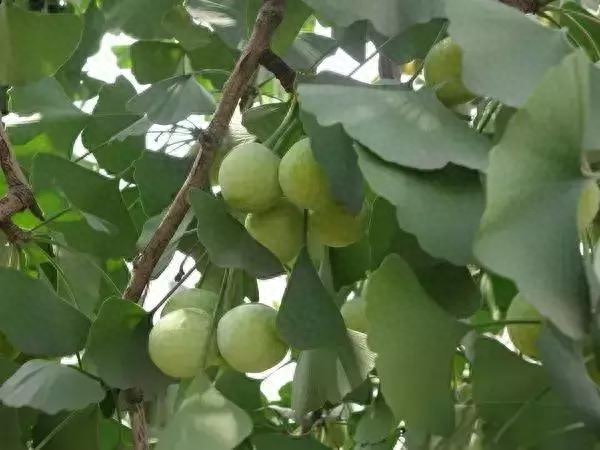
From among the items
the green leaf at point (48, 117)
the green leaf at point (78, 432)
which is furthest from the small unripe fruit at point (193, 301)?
the green leaf at point (48, 117)

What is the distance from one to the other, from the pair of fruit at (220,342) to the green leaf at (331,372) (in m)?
0.05

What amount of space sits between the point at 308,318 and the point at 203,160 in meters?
0.19

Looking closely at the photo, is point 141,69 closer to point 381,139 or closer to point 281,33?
point 281,33

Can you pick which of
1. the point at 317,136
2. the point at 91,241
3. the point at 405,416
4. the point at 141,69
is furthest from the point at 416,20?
the point at 141,69

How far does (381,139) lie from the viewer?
530 mm

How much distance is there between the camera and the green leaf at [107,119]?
3.50ft

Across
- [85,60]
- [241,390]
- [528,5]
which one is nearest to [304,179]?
[528,5]

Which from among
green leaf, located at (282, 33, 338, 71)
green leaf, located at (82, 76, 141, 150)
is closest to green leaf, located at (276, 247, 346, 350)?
green leaf, located at (282, 33, 338, 71)

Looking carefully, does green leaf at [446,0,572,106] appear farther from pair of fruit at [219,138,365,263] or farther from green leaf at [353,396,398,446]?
green leaf at [353,396,398,446]

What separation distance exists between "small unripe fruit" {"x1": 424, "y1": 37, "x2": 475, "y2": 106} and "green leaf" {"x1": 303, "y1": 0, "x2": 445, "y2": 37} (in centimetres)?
3

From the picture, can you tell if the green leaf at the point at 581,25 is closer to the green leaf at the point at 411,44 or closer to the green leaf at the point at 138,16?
the green leaf at the point at 411,44

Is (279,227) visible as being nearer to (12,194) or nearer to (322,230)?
(322,230)

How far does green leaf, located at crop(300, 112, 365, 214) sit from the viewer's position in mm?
588

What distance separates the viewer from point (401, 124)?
1.80 feet
